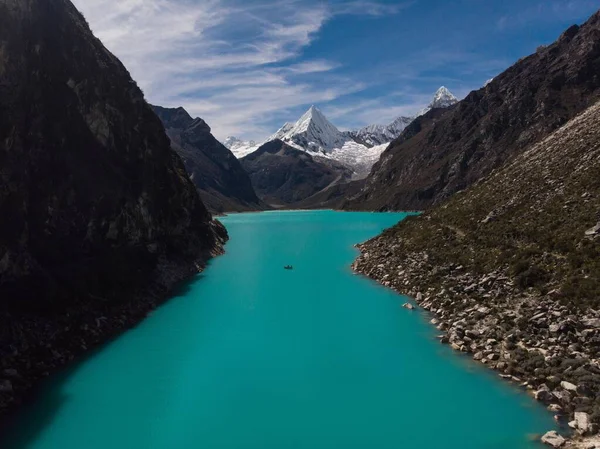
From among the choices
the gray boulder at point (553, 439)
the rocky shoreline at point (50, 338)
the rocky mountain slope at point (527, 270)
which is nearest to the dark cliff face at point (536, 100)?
the rocky mountain slope at point (527, 270)

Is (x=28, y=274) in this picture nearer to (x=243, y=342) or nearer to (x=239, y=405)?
(x=243, y=342)

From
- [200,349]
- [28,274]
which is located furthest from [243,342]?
[28,274]

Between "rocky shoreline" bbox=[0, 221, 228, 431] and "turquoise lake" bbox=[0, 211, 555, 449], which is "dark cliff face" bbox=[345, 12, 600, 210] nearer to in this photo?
"turquoise lake" bbox=[0, 211, 555, 449]

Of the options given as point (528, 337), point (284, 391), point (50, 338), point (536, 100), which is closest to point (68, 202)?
point (50, 338)

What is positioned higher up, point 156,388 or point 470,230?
point 470,230

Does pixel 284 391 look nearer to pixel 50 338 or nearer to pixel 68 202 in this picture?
pixel 50 338

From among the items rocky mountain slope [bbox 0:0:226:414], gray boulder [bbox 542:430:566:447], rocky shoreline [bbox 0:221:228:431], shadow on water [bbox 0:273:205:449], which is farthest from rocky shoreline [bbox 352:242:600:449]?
rocky mountain slope [bbox 0:0:226:414]
